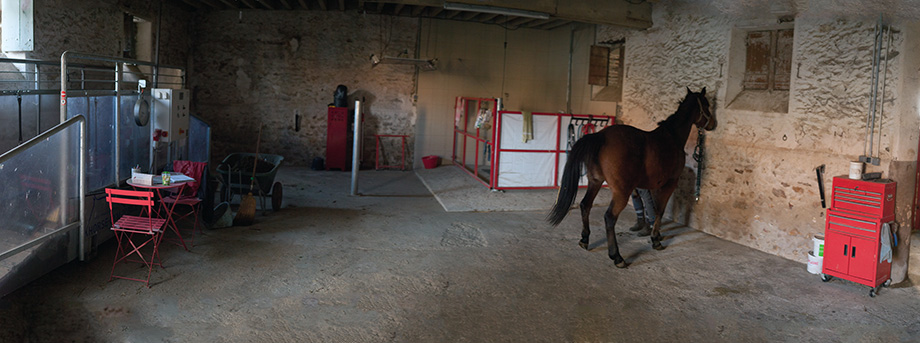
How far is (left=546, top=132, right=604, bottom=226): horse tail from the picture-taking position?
6281 mm

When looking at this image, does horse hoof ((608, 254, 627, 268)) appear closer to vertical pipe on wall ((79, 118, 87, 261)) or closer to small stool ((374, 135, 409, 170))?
vertical pipe on wall ((79, 118, 87, 261))

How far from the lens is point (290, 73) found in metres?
12.4

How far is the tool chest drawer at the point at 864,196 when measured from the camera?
523 centimetres

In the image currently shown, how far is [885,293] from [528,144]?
5.19m

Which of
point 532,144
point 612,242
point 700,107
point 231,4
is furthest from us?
point 231,4

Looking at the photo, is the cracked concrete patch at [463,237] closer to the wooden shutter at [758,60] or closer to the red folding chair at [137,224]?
the red folding chair at [137,224]

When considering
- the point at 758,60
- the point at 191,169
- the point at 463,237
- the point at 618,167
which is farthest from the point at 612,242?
the point at 191,169

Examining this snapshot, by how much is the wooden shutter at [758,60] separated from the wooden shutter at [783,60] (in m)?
0.10

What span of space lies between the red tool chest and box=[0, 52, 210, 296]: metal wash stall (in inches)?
270

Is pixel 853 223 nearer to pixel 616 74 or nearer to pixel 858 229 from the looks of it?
pixel 858 229

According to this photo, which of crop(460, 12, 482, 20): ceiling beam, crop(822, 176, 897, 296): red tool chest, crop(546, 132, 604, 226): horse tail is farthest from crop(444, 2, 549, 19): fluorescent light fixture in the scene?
crop(822, 176, 897, 296): red tool chest

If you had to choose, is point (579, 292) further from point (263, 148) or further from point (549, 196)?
point (263, 148)

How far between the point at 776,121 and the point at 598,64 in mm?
3579

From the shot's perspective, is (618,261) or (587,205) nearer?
(618,261)
